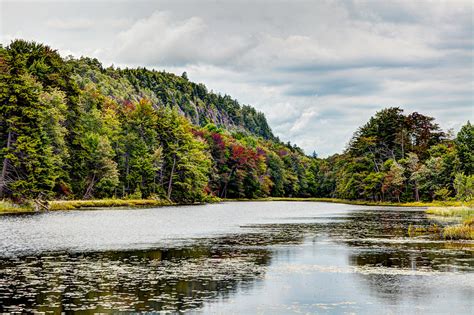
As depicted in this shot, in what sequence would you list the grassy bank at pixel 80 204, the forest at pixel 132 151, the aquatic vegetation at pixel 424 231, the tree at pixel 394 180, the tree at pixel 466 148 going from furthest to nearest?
1. the tree at pixel 394 180
2. the tree at pixel 466 148
3. the forest at pixel 132 151
4. the grassy bank at pixel 80 204
5. the aquatic vegetation at pixel 424 231

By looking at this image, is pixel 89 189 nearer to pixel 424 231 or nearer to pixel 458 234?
pixel 424 231

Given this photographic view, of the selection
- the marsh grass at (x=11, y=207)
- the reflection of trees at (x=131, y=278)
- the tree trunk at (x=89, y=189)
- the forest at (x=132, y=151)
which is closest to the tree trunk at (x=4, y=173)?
the forest at (x=132, y=151)

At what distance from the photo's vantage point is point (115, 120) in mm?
116750

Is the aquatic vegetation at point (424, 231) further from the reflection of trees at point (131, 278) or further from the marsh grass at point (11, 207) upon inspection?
the marsh grass at point (11, 207)

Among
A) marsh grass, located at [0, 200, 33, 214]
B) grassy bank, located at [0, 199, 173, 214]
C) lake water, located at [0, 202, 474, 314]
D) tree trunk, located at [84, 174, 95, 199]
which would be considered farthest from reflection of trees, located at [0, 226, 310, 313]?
tree trunk, located at [84, 174, 95, 199]

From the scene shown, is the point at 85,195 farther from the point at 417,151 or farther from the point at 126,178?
the point at 417,151

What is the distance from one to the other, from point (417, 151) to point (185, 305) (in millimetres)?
134690

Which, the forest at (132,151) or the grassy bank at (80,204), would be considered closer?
the grassy bank at (80,204)

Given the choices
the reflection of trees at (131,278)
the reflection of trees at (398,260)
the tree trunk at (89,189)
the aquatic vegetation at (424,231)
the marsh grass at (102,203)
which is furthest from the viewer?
the tree trunk at (89,189)

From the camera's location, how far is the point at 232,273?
28250 millimetres

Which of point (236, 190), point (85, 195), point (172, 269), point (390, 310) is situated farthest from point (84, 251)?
point (236, 190)

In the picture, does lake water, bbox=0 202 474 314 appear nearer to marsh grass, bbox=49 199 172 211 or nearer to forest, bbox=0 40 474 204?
forest, bbox=0 40 474 204

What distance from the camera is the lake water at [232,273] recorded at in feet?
68.9

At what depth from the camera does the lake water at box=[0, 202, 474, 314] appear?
2100cm
